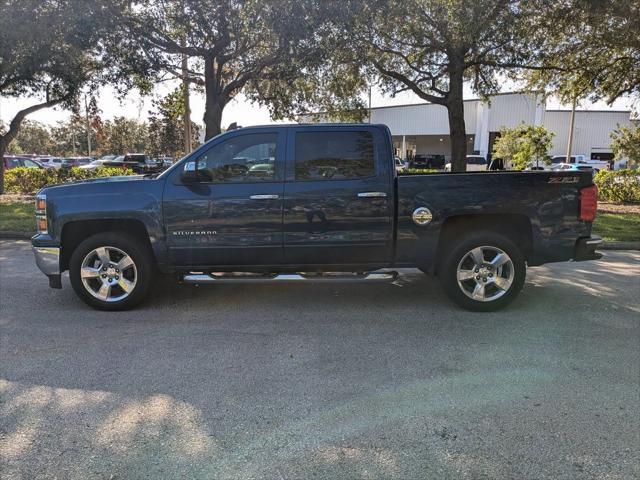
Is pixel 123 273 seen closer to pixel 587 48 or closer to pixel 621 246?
pixel 621 246

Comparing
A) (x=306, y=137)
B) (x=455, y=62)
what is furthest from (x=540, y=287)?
(x=455, y=62)

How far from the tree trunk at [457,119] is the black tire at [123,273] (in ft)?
34.4

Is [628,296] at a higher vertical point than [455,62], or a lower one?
lower

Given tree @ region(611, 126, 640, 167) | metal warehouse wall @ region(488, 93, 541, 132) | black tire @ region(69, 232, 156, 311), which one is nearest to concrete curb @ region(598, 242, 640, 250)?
black tire @ region(69, 232, 156, 311)

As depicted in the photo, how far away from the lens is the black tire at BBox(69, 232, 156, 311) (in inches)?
207

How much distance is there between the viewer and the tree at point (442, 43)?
10.7m

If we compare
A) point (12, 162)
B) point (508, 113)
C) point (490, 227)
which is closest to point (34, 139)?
point (12, 162)

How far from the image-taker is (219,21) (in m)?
11.7

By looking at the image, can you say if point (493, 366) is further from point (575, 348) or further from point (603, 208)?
point (603, 208)

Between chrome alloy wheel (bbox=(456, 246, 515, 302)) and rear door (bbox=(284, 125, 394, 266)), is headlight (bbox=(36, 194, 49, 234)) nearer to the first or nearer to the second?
rear door (bbox=(284, 125, 394, 266))

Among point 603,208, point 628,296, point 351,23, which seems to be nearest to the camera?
point 628,296

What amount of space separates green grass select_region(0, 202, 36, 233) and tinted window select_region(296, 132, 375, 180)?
26.2 ft

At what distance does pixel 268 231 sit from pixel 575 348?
3.12 meters

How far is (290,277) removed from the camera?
209 inches
